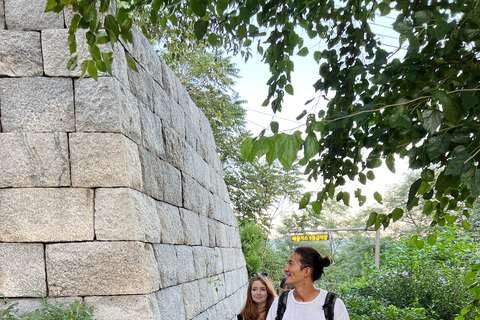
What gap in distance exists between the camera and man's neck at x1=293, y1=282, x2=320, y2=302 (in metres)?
2.88

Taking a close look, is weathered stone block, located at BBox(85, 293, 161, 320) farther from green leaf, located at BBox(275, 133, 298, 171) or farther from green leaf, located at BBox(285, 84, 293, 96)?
green leaf, located at BBox(275, 133, 298, 171)

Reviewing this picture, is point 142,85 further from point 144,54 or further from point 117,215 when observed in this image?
point 117,215

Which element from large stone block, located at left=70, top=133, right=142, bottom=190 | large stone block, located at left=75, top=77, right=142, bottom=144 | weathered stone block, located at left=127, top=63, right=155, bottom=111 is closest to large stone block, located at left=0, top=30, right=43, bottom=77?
large stone block, located at left=75, top=77, right=142, bottom=144

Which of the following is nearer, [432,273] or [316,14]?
[316,14]

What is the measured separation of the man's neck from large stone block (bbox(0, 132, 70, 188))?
164 cm

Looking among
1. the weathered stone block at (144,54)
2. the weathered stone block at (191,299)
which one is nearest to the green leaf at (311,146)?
the weathered stone block at (144,54)

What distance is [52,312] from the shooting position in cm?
256

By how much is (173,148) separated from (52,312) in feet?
6.34

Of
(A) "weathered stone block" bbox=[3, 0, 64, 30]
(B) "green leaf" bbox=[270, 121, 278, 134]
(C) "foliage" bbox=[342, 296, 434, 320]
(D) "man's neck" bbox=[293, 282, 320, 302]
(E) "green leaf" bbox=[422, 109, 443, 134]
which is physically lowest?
(C) "foliage" bbox=[342, 296, 434, 320]

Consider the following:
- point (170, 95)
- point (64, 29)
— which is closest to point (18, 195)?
point (64, 29)

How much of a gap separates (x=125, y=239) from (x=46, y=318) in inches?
24.3

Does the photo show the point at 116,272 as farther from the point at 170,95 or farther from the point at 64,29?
the point at 170,95

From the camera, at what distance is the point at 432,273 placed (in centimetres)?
657

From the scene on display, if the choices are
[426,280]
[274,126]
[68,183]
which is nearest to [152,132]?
[68,183]
